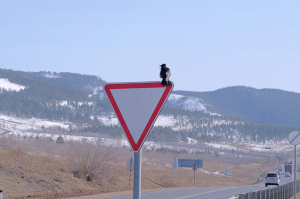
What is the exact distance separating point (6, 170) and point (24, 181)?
1402mm

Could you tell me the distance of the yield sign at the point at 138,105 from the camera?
16.6 ft

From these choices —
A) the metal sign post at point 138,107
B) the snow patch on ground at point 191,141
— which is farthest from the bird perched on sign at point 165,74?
the snow patch on ground at point 191,141

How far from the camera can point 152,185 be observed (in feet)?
126

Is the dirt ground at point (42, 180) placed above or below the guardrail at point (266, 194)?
below

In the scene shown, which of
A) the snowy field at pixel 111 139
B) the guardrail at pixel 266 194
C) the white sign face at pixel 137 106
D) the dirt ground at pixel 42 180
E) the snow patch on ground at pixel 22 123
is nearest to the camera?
the white sign face at pixel 137 106

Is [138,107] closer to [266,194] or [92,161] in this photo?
[266,194]

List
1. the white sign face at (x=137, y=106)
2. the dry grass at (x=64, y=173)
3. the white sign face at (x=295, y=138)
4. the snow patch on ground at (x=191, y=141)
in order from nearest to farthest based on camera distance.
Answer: the white sign face at (x=137, y=106), the white sign face at (x=295, y=138), the dry grass at (x=64, y=173), the snow patch on ground at (x=191, y=141)

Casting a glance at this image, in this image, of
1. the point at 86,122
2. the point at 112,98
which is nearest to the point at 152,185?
the point at 112,98

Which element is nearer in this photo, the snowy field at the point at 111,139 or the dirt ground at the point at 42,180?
the dirt ground at the point at 42,180

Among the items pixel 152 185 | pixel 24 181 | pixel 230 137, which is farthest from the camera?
pixel 230 137

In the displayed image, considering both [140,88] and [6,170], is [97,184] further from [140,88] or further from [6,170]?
[140,88]

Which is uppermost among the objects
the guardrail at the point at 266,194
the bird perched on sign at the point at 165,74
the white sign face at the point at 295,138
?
the bird perched on sign at the point at 165,74

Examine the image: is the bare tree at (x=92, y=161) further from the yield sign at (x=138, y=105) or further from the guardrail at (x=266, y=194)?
the yield sign at (x=138, y=105)

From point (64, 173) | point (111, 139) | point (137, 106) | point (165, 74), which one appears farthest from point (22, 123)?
point (165, 74)
